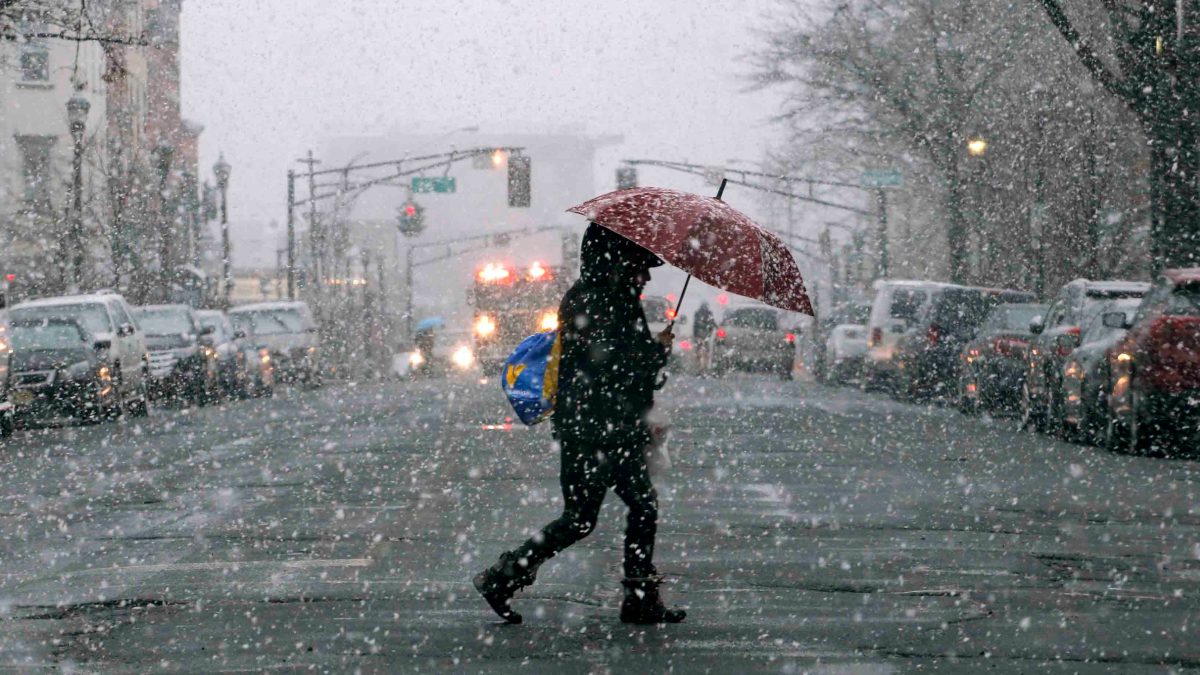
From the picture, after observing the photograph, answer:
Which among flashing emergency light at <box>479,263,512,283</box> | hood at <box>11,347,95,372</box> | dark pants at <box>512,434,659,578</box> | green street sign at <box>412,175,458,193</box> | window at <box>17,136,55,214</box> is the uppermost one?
window at <box>17,136,55,214</box>

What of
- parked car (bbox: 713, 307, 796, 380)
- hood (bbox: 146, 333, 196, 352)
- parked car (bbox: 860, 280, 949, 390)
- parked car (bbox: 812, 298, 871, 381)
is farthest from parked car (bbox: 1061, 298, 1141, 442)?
parked car (bbox: 713, 307, 796, 380)

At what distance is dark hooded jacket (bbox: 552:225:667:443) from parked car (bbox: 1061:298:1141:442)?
10356 mm

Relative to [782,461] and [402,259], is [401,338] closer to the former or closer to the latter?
[402,259]

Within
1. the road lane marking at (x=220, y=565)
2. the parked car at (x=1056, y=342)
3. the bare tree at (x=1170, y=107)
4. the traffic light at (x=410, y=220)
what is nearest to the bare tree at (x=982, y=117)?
the bare tree at (x=1170, y=107)

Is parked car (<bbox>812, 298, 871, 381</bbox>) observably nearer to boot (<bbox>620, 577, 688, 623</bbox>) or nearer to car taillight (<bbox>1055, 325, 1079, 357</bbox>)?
car taillight (<bbox>1055, 325, 1079, 357</bbox>)

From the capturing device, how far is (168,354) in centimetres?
3014

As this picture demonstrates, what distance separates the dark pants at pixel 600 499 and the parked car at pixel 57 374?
1748 centimetres

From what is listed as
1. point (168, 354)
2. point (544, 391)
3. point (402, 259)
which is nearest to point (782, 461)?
point (544, 391)

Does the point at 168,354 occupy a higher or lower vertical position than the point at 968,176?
lower

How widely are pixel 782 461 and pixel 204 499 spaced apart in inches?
209

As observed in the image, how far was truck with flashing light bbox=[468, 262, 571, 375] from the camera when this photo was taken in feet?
137

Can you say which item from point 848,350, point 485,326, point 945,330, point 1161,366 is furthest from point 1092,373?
point 485,326

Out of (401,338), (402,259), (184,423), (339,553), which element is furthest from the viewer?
(402,259)

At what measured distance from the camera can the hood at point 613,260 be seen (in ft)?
23.1
